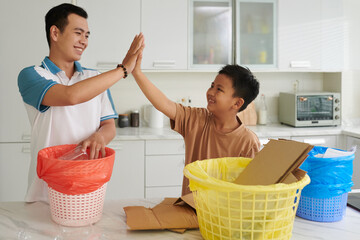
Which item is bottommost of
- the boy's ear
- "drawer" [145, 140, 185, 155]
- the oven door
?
"drawer" [145, 140, 185, 155]

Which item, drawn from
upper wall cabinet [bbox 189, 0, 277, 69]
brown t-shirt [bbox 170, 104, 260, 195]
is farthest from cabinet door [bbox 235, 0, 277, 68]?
brown t-shirt [bbox 170, 104, 260, 195]

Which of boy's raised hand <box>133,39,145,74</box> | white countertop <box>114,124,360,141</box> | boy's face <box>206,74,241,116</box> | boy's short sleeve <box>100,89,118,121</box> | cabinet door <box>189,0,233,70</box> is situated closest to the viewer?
boy's raised hand <box>133,39,145,74</box>

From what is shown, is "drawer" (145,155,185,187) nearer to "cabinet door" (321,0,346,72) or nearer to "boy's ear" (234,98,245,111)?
"boy's ear" (234,98,245,111)

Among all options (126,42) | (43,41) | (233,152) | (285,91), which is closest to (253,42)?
(285,91)

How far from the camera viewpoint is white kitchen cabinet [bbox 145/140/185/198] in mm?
3291

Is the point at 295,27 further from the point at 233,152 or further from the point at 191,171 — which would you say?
the point at 191,171

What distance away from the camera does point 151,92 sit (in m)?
1.72

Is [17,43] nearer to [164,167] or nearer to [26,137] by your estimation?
Result: [26,137]

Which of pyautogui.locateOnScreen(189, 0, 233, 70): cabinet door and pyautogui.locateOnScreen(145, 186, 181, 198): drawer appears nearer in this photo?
pyautogui.locateOnScreen(145, 186, 181, 198): drawer

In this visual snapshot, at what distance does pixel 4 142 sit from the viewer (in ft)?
10.5

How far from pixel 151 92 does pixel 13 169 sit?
1.97 metres

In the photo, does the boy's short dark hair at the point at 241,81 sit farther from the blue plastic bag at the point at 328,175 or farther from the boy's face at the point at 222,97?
the blue plastic bag at the point at 328,175

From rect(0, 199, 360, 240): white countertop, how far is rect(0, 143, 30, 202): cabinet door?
1.80 m

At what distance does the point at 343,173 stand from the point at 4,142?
264cm
